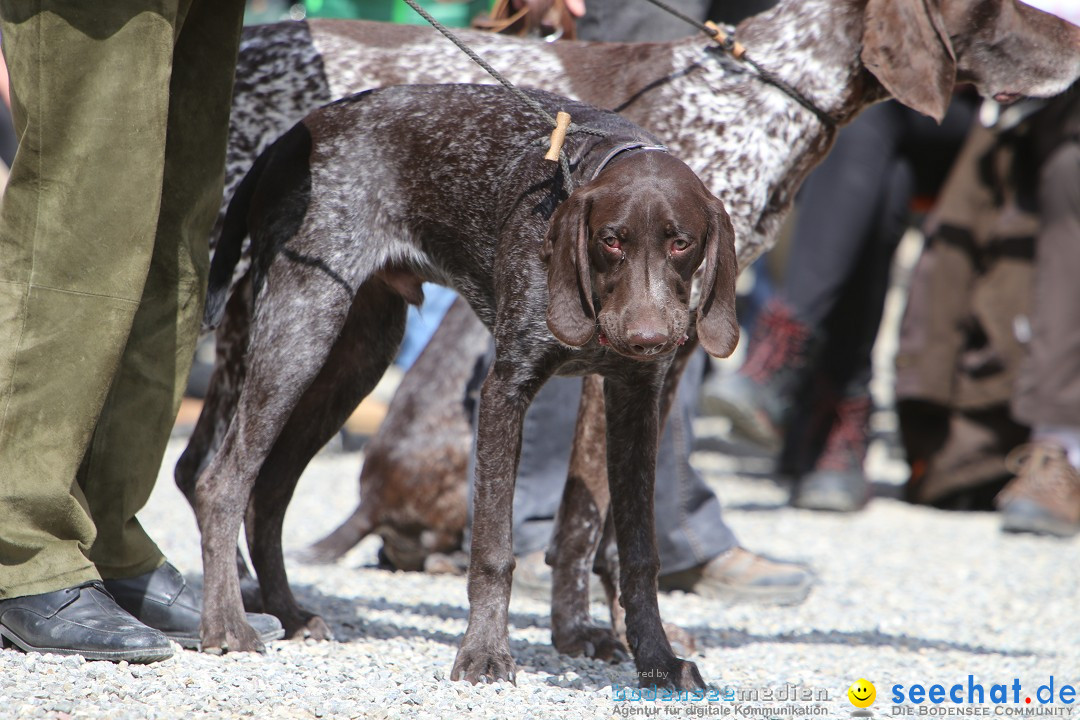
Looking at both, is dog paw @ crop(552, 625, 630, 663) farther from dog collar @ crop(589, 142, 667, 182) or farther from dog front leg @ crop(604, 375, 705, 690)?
dog collar @ crop(589, 142, 667, 182)

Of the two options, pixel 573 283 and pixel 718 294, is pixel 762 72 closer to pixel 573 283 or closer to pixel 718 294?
pixel 718 294

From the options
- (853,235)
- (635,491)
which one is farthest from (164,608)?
(853,235)

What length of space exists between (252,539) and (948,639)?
7.52 ft

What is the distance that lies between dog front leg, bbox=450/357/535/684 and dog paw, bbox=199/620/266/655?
55 centimetres

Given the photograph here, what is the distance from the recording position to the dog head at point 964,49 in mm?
3719

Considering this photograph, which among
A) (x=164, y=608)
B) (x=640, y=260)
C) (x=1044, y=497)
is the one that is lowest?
(x=1044, y=497)

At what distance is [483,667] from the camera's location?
2.90 m

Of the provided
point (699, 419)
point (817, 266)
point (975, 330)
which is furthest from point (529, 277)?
point (699, 419)

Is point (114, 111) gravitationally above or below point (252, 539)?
above

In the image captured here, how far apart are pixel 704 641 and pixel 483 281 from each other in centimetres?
139

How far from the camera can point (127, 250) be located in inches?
114

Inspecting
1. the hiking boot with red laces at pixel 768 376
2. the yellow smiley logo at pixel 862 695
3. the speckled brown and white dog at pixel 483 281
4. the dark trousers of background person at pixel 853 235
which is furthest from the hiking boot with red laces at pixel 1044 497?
the speckled brown and white dog at pixel 483 281

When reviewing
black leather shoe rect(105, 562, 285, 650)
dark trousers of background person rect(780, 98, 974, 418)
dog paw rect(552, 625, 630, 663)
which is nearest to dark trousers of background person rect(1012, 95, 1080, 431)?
dark trousers of background person rect(780, 98, 974, 418)

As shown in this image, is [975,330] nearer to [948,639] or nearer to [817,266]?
[817,266]
